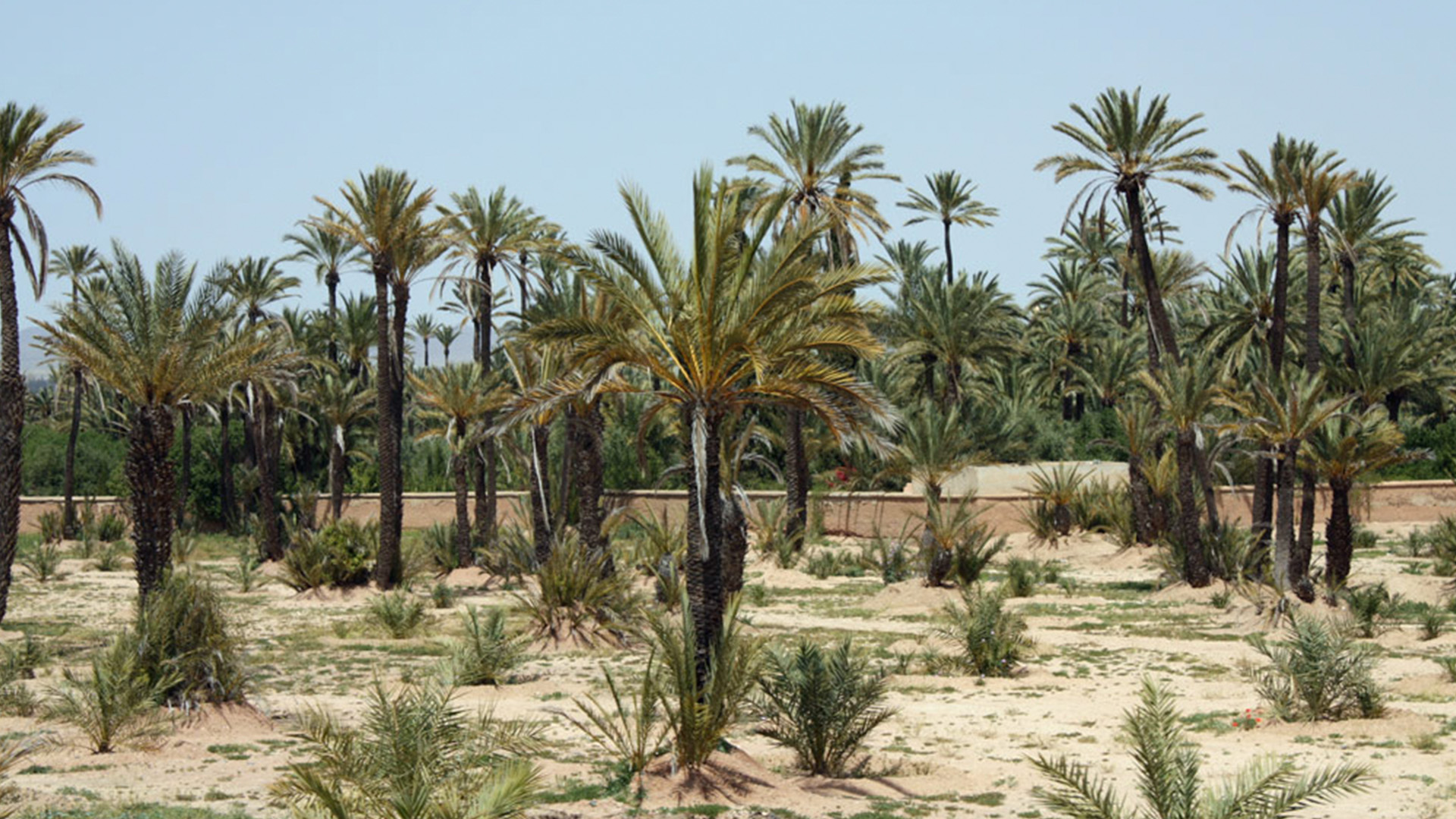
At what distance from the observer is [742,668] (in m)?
12.0

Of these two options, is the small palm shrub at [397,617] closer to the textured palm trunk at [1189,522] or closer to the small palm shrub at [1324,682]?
the small palm shrub at [1324,682]

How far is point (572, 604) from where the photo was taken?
2083 cm

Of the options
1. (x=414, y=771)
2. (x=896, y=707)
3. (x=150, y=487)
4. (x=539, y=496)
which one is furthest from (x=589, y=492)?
(x=414, y=771)

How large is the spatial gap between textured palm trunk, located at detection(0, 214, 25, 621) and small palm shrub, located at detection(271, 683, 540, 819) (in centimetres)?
1424

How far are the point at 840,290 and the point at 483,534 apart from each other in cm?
2303

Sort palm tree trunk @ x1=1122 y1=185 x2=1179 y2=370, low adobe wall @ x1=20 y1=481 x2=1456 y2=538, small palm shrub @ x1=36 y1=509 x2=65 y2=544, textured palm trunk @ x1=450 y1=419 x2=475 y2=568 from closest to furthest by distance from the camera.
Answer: palm tree trunk @ x1=1122 y1=185 x2=1179 y2=370
textured palm trunk @ x1=450 y1=419 x2=475 y2=568
low adobe wall @ x1=20 y1=481 x2=1456 y2=538
small palm shrub @ x1=36 y1=509 x2=65 y2=544

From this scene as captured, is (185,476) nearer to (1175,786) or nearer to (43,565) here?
(43,565)

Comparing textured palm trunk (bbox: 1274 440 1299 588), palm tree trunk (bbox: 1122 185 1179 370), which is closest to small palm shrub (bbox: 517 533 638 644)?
textured palm trunk (bbox: 1274 440 1299 588)

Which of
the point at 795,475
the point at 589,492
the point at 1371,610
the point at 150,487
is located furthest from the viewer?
the point at 795,475

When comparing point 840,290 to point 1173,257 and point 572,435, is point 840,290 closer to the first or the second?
point 572,435

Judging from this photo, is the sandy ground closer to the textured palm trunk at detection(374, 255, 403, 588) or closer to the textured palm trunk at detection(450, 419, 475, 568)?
the textured palm trunk at detection(374, 255, 403, 588)

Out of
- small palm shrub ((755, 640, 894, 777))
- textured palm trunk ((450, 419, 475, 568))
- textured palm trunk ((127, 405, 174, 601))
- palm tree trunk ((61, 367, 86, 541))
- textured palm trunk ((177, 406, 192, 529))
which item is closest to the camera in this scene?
small palm shrub ((755, 640, 894, 777))

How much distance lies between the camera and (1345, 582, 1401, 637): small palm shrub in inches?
824

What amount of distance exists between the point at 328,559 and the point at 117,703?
54.3 feet
